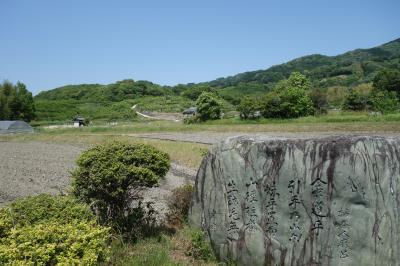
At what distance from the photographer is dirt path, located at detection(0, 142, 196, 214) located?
1266cm

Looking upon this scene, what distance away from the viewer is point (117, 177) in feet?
23.4

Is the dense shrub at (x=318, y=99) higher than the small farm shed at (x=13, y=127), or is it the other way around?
the dense shrub at (x=318, y=99)

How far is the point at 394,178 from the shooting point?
19.1 feet

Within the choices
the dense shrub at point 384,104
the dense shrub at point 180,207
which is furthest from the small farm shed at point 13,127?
the dense shrub at point 180,207

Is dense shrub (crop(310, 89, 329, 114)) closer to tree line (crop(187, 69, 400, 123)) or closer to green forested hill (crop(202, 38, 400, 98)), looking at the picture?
tree line (crop(187, 69, 400, 123))

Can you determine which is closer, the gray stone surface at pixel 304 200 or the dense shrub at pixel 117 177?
the gray stone surface at pixel 304 200

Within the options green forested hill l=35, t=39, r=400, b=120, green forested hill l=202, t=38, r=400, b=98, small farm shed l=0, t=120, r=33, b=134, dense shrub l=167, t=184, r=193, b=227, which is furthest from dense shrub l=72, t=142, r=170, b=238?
green forested hill l=202, t=38, r=400, b=98

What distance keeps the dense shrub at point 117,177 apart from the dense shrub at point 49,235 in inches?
43.7

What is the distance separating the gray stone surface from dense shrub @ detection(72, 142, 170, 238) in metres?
1.04

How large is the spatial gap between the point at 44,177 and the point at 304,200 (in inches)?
491

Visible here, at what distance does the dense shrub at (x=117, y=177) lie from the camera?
7.23 m

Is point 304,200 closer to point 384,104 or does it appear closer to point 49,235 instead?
point 49,235

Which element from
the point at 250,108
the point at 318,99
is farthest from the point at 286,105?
the point at 318,99

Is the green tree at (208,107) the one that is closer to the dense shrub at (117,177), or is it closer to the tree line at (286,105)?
the tree line at (286,105)
